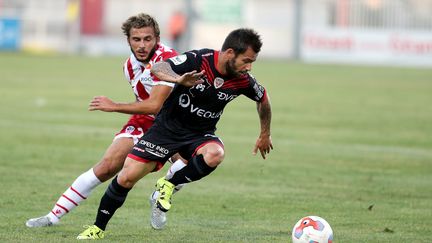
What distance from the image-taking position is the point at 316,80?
33.3 meters

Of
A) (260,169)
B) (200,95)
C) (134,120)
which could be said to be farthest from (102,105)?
(260,169)

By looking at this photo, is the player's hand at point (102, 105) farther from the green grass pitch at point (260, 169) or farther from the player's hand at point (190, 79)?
the green grass pitch at point (260, 169)

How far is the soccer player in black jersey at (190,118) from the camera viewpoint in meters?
8.23

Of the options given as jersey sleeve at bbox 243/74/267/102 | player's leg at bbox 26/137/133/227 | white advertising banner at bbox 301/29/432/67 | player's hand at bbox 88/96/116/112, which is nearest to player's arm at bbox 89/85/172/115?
player's hand at bbox 88/96/116/112

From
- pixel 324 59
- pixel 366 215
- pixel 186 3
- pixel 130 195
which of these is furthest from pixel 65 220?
pixel 186 3

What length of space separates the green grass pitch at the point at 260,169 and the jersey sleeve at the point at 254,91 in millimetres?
1250

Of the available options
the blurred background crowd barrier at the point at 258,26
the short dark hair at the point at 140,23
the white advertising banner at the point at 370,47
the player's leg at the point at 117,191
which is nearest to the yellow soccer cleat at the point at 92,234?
the player's leg at the point at 117,191

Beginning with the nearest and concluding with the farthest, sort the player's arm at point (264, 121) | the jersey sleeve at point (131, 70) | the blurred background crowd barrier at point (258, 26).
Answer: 1. the player's arm at point (264, 121)
2. the jersey sleeve at point (131, 70)
3. the blurred background crowd barrier at point (258, 26)

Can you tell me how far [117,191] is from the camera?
838cm

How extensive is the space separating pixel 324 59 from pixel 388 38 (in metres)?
3.11

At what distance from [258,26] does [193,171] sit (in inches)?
1621

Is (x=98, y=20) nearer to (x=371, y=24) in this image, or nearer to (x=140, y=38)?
(x=371, y=24)

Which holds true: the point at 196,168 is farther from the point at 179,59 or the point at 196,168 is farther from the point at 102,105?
the point at 102,105

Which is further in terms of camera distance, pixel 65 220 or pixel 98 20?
pixel 98 20
